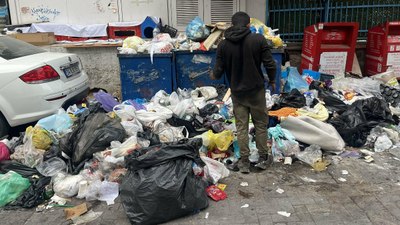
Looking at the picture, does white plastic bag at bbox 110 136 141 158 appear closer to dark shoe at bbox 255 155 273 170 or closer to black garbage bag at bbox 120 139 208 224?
black garbage bag at bbox 120 139 208 224

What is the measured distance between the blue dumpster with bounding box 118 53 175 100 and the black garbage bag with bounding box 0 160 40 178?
218 cm

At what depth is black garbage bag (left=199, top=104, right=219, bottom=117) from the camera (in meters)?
5.51

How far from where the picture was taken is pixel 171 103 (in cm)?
567

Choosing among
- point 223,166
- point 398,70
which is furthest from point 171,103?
point 398,70

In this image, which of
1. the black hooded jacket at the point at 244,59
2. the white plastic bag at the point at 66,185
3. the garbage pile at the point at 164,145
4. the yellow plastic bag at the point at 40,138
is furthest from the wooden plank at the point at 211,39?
the white plastic bag at the point at 66,185

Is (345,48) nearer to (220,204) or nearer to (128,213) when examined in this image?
(220,204)

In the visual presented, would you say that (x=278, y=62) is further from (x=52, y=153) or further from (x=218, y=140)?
(x=52, y=153)

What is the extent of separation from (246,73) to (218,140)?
978 mm

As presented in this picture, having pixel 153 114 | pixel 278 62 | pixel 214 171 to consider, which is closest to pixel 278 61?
pixel 278 62

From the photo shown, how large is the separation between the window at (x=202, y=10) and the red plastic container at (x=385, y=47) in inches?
108

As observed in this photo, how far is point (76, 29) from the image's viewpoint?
7961 mm

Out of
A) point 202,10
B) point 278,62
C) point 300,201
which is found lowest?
point 300,201

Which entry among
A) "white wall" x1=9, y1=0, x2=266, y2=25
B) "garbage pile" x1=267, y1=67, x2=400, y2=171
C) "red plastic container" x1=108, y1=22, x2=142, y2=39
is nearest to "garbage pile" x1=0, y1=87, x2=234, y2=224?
"garbage pile" x1=267, y1=67, x2=400, y2=171

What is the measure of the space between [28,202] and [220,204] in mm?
1896
